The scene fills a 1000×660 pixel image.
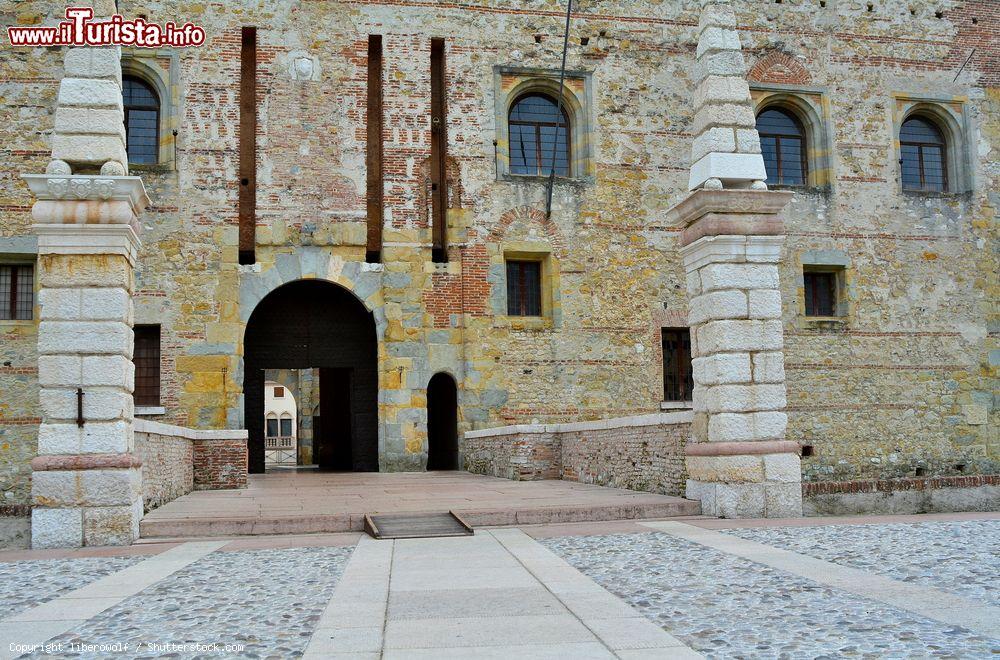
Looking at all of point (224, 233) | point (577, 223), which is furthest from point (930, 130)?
point (224, 233)

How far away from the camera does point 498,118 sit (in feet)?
64.8

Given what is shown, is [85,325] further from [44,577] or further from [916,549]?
[916,549]

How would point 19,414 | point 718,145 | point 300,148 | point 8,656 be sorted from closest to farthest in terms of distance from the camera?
point 8,656
point 718,145
point 19,414
point 300,148

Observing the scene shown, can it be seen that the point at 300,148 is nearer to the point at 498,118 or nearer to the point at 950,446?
the point at 498,118

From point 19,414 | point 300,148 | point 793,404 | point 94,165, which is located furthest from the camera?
point 793,404

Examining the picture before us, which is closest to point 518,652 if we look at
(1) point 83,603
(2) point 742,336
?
(1) point 83,603

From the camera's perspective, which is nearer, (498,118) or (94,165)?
(94,165)

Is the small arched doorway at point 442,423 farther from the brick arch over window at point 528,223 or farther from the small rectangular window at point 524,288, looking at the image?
the brick arch over window at point 528,223

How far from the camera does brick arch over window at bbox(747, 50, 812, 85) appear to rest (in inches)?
832

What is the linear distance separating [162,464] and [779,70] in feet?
53.1

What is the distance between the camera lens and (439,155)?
64.4ft

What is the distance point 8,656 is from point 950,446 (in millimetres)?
20868

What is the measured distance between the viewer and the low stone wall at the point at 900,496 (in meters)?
10.1

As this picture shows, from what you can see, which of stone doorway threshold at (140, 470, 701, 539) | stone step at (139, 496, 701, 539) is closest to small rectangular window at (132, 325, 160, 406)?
stone doorway threshold at (140, 470, 701, 539)
